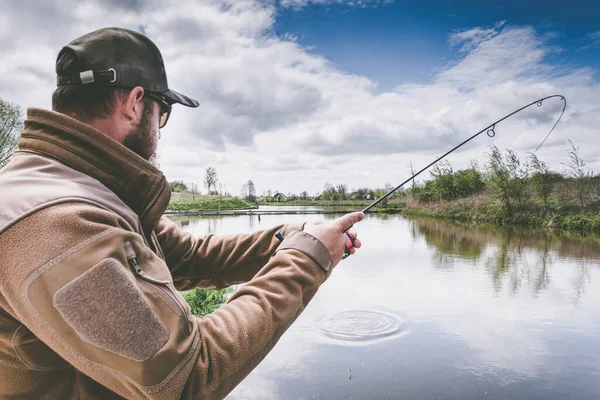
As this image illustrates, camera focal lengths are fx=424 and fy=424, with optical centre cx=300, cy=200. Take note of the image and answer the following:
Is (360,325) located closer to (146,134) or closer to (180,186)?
(146,134)

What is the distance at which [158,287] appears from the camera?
3.62ft

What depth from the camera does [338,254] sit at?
1.60 meters

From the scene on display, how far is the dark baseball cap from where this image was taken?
1406 millimetres

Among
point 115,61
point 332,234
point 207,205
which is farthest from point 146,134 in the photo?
point 207,205

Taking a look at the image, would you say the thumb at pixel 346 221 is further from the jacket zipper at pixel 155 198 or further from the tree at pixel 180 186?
the tree at pixel 180 186

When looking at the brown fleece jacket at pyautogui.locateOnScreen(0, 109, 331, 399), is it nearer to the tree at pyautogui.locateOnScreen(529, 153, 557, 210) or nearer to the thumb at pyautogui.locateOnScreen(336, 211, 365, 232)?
the thumb at pyautogui.locateOnScreen(336, 211, 365, 232)

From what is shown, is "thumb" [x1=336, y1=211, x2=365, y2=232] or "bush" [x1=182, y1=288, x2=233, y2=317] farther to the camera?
"bush" [x1=182, y1=288, x2=233, y2=317]

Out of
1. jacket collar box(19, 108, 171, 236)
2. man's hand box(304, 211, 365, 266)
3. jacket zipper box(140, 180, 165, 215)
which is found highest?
jacket collar box(19, 108, 171, 236)

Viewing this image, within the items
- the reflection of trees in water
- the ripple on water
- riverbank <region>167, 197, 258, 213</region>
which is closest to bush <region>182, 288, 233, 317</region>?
the ripple on water

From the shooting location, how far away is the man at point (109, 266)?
3.23ft

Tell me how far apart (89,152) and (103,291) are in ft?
1.56

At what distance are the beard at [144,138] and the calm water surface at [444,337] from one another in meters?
5.05

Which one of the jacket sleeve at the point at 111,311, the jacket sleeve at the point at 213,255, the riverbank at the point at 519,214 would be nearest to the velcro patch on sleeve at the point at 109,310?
the jacket sleeve at the point at 111,311

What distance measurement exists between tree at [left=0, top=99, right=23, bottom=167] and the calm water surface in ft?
84.5
